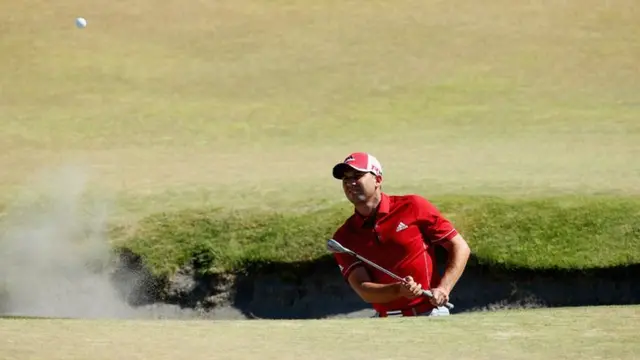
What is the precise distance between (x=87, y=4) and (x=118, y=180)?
1119 cm

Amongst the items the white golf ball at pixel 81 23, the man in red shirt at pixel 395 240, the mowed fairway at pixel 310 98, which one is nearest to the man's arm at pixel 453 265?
the man in red shirt at pixel 395 240

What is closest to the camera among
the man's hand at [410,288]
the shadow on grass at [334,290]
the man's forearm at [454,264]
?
the man's hand at [410,288]

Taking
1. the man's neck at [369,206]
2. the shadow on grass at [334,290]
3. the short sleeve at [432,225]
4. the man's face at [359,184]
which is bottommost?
the shadow on grass at [334,290]

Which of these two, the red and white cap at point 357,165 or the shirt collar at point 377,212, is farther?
the shirt collar at point 377,212

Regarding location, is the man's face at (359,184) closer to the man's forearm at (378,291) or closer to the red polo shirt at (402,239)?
the red polo shirt at (402,239)

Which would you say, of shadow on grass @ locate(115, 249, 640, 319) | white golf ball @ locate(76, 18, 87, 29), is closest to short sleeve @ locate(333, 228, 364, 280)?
shadow on grass @ locate(115, 249, 640, 319)

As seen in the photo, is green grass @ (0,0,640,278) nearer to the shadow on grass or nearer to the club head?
the shadow on grass

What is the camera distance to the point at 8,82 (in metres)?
21.7

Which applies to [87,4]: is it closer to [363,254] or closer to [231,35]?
[231,35]

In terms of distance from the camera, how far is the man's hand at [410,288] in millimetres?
7234

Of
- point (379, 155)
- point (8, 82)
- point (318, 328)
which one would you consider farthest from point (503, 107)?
point (318, 328)

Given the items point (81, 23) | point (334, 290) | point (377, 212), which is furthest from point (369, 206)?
point (81, 23)

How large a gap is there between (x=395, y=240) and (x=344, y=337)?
68.7 inches

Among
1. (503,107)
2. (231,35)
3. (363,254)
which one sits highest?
(231,35)
